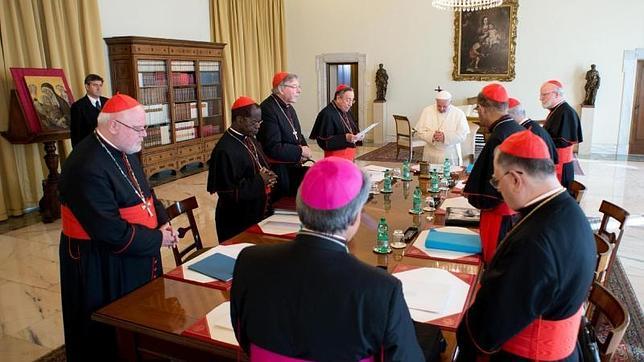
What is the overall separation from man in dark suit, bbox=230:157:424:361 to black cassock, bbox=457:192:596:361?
1.27 ft

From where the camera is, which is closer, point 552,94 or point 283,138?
point 283,138

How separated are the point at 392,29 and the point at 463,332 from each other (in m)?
Result: 10.4

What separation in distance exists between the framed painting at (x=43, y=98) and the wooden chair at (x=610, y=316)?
5.82 m

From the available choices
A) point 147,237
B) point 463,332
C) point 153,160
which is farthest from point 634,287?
point 153,160

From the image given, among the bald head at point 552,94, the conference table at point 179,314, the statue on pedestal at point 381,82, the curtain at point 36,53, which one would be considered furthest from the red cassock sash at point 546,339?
the statue on pedestal at point 381,82

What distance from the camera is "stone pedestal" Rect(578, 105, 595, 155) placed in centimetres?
968

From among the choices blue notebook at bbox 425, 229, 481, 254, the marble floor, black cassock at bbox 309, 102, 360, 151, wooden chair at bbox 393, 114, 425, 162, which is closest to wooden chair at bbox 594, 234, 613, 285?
blue notebook at bbox 425, 229, 481, 254

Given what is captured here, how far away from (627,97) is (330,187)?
10.4 meters

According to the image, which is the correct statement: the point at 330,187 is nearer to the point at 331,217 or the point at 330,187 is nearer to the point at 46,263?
the point at 331,217

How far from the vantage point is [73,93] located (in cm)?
674

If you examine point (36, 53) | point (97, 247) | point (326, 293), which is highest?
point (36, 53)

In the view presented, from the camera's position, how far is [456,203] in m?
3.32

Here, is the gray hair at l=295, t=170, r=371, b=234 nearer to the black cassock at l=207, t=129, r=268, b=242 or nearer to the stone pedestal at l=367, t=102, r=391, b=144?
the black cassock at l=207, t=129, r=268, b=242

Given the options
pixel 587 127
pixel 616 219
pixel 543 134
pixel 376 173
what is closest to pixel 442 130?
pixel 376 173
